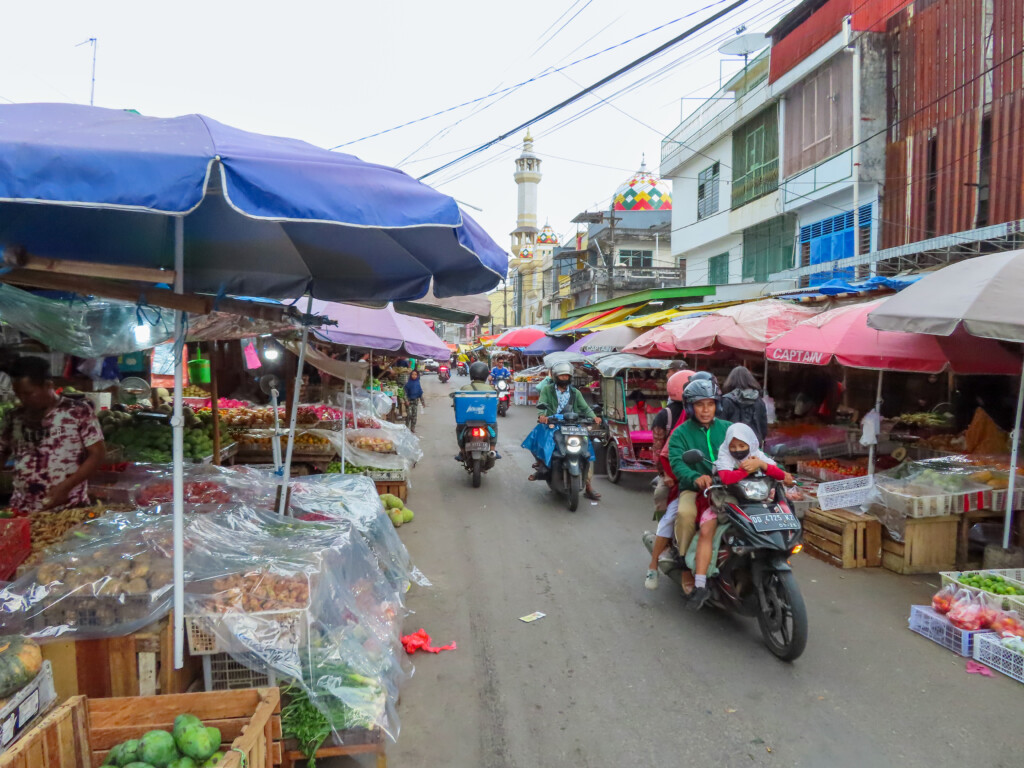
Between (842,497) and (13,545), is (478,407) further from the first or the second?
(13,545)

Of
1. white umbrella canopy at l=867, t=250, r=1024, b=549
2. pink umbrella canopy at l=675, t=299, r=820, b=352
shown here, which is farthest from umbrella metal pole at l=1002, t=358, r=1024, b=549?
pink umbrella canopy at l=675, t=299, r=820, b=352

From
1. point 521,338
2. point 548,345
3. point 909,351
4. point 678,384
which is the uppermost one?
point 521,338

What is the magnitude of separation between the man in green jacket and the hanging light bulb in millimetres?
5580

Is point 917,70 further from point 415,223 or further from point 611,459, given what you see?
point 415,223

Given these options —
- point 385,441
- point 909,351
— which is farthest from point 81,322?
point 909,351

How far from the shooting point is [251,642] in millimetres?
2957

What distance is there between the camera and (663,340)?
36.6 feet

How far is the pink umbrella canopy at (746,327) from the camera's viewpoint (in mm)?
9047

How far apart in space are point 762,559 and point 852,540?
250 cm

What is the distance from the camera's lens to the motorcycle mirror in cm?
435

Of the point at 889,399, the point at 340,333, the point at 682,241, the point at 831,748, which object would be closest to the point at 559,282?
the point at 682,241

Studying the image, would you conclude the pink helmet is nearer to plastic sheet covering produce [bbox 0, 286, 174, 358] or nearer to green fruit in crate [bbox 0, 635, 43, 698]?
plastic sheet covering produce [bbox 0, 286, 174, 358]

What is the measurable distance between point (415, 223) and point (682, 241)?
2406cm

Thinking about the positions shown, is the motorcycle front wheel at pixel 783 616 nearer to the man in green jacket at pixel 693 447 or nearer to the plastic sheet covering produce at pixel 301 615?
the man in green jacket at pixel 693 447
